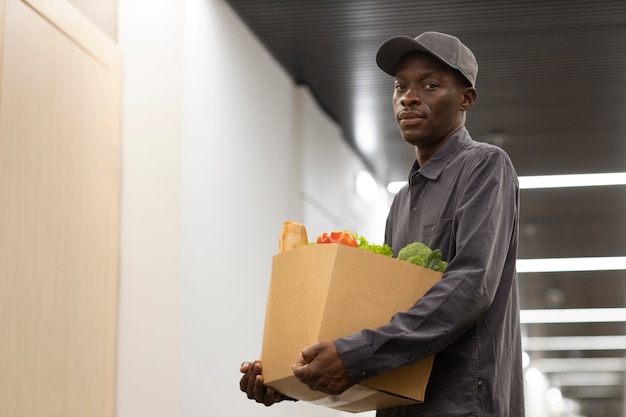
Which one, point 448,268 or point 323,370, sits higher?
point 448,268

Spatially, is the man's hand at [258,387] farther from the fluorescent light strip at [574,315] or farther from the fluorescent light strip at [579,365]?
the fluorescent light strip at [579,365]

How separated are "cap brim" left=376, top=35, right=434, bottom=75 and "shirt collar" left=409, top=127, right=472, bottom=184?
195 mm

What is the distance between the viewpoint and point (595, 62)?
251 inches

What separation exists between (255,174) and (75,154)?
160 centimetres

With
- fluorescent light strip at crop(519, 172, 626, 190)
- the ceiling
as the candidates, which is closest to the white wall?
the ceiling

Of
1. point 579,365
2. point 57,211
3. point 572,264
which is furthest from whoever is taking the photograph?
point 579,365

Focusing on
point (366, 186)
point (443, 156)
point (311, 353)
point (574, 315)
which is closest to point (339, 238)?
point (311, 353)

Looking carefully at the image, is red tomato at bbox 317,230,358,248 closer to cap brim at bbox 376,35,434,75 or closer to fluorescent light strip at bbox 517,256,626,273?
cap brim at bbox 376,35,434,75

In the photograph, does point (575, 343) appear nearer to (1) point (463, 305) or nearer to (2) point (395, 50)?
(2) point (395, 50)

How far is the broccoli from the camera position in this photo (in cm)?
214

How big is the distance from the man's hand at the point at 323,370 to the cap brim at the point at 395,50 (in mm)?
730

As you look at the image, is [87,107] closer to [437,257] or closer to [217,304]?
[217,304]

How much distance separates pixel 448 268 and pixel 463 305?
0.34ft

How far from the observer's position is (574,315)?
1479 cm
